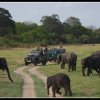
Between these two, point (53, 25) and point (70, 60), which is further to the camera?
point (53, 25)

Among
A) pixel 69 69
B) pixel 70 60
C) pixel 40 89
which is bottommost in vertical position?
pixel 69 69

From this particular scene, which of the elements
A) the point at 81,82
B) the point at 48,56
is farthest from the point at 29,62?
the point at 81,82

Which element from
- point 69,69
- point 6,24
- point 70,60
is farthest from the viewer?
point 6,24

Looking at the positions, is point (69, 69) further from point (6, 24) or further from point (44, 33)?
point (44, 33)

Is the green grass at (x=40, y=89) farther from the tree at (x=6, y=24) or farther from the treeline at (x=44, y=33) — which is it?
the tree at (x=6, y=24)

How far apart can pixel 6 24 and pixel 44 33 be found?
1131cm

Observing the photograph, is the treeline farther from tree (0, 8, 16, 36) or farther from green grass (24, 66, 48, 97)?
green grass (24, 66, 48, 97)

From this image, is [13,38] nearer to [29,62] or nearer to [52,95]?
[29,62]

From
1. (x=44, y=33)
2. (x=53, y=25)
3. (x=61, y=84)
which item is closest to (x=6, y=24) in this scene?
(x=44, y=33)

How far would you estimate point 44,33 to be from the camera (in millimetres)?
117438

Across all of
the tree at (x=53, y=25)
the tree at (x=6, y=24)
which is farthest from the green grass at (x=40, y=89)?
the tree at (x=53, y=25)

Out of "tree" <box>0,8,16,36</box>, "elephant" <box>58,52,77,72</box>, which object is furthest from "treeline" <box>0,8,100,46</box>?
"elephant" <box>58,52,77,72</box>

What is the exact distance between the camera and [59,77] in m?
21.3

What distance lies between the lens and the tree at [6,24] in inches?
4400
